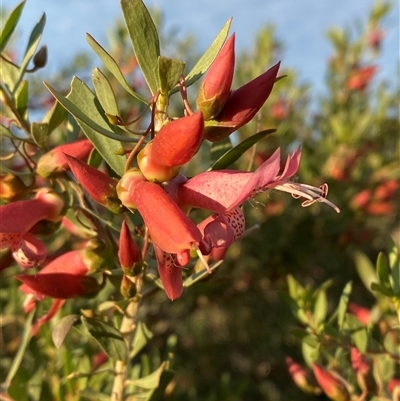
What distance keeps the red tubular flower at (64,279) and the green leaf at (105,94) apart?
0.26 meters

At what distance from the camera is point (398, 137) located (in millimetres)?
3172

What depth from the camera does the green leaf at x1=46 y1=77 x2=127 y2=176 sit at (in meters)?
0.69

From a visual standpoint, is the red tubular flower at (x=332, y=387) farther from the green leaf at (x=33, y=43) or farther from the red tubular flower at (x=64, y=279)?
the green leaf at (x=33, y=43)

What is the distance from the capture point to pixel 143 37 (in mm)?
704

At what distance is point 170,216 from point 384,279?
543mm

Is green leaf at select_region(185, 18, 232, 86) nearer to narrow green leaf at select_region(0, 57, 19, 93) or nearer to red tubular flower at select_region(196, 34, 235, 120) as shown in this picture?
red tubular flower at select_region(196, 34, 235, 120)

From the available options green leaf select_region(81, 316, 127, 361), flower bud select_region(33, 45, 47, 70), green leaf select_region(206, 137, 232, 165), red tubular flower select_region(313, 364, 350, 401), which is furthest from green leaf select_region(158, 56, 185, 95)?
red tubular flower select_region(313, 364, 350, 401)

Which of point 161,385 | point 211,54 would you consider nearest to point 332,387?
point 161,385

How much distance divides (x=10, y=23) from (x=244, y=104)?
0.51 metres

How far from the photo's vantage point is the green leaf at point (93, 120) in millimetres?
691

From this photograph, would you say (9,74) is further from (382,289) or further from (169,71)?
(382,289)

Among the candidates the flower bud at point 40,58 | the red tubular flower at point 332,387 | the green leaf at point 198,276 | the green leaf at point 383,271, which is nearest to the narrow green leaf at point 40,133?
the flower bud at point 40,58

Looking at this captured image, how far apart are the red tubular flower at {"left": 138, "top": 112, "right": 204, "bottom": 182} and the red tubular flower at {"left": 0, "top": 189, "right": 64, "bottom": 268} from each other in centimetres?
22

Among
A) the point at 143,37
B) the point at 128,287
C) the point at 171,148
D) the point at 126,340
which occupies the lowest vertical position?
the point at 126,340
